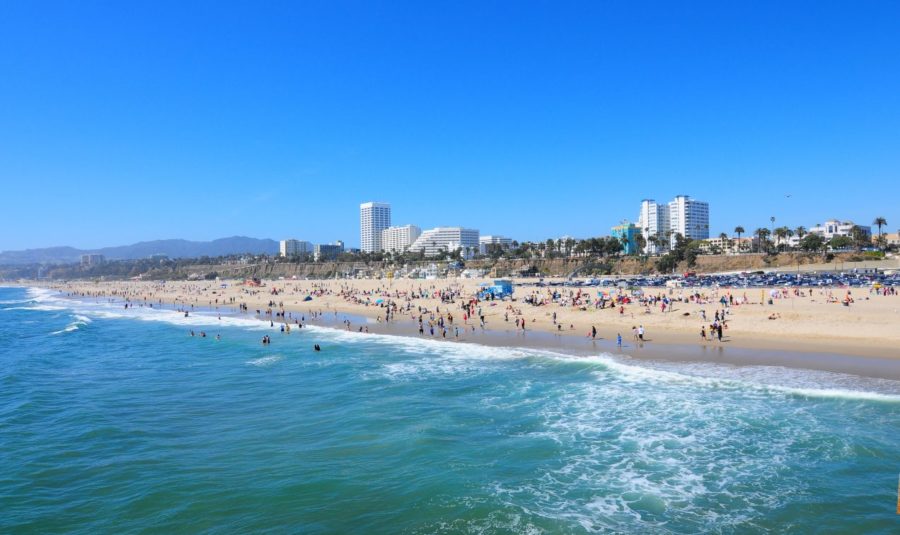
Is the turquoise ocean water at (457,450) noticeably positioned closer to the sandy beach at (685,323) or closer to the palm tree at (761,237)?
the sandy beach at (685,323)

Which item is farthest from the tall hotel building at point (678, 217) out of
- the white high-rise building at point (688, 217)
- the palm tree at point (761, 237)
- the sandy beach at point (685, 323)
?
the sandy beach at point (685, 323)

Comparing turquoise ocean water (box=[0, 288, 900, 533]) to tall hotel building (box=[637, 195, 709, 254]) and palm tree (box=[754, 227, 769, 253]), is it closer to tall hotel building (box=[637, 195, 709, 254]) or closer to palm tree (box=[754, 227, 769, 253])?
palm tree (box=[754, 227, 769, 253])

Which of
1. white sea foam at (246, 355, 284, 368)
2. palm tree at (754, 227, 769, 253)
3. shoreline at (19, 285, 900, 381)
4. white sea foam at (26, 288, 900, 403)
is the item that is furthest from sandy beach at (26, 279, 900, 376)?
palm tree at (754, 227, 769, 253)

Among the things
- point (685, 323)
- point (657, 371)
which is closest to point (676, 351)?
point (657, 371)

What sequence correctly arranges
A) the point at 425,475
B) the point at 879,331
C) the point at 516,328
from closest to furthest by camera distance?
the point at 425,475 < the point at 879,331 < the point at 516,328

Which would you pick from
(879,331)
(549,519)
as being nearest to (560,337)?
(879,331)

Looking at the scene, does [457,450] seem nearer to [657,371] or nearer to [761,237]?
[657,371]

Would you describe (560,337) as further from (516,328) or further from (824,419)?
(824,419)
